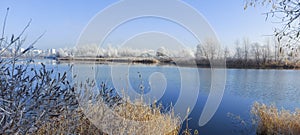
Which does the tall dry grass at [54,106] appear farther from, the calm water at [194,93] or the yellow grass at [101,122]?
the calm water at [194,93]

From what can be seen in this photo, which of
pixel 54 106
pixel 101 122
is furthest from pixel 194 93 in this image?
pixel 54 106

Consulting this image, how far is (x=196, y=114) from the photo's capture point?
7.07 m

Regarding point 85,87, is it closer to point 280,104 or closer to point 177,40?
point 177,40

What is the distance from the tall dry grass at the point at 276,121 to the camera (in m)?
4.75

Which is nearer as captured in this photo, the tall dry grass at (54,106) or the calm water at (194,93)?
the tall dry grass at (54,106)

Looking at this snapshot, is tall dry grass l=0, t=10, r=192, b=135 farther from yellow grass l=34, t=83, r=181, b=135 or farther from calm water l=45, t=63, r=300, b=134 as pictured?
calm water l=45, t=63, r=300, b=134

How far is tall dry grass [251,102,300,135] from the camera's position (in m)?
4.75

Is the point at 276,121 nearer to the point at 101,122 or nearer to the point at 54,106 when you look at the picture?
the point at 101,122

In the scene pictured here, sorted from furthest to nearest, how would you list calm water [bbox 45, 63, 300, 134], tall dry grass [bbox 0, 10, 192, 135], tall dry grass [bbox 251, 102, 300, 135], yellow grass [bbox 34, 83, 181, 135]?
tall dry grass [bbox 251, 102, 300, 135]
calm water [bbox 45, 63, 300, 134]
yellow grass [bbox 34, 83, 181, 135]
tall dry grass [bbox 0, 10, 192, 135]

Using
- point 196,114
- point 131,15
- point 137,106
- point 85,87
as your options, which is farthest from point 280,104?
point 85,87

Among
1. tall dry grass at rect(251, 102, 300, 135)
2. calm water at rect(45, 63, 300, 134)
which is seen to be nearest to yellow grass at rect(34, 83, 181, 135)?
calm water at rect(45, 63, 300, 134)

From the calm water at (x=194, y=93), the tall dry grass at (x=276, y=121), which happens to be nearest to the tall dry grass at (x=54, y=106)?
the calm water at (x=194, y=93)

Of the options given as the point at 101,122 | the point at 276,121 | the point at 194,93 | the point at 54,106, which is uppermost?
the point at 54,106

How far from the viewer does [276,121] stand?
200 inches
